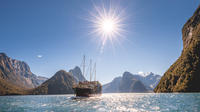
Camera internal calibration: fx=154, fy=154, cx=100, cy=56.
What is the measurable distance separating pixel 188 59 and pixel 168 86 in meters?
38.2

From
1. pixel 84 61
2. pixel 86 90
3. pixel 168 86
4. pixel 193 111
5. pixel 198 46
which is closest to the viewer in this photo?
pixel 193 111

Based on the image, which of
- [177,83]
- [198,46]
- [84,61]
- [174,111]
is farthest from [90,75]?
[174,111]

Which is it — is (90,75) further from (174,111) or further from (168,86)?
(174,111)

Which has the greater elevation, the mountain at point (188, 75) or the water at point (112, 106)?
the mountain at point (188, 75)

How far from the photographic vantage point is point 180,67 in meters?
180

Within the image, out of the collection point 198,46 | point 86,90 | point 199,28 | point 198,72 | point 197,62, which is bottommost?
point 86,90

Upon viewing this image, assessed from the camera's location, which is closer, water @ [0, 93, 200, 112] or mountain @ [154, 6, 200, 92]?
water @ [0, 93, 200, 112]

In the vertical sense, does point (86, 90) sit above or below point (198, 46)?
below

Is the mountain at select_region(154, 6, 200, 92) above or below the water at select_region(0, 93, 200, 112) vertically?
above

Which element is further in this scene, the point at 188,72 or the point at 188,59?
the point at 188,59

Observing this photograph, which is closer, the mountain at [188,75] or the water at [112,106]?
the water at [112,106]

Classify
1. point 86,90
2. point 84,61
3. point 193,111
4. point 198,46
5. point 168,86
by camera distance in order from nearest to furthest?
1. point 193,111
2. point 86,90
3. point 84,61
4. point 198,46
5. point 168,86

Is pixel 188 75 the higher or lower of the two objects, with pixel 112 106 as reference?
higher

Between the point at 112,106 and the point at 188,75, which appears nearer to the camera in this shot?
the point at 112,106
